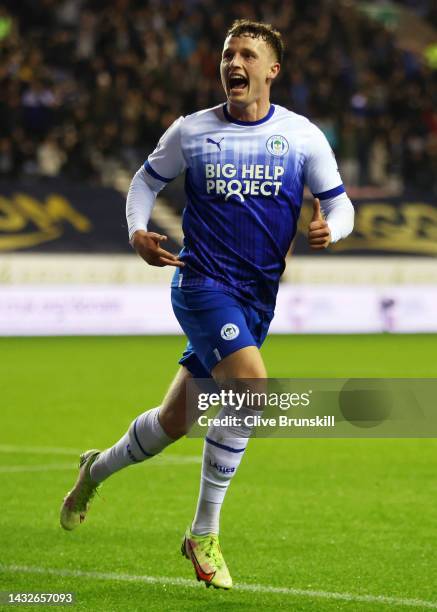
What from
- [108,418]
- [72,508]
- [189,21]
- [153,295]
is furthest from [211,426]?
[189,21]

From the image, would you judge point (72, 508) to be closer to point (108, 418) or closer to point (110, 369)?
point (108, 418)

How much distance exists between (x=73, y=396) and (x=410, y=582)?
324 inches

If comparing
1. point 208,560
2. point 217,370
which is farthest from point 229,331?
point 208,560

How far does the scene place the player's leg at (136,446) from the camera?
623 centimetres

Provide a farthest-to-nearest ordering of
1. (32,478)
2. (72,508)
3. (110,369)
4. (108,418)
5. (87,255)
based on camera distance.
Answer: (87,255) < (110,369) < (108,418) < (32,478) < (72,508)

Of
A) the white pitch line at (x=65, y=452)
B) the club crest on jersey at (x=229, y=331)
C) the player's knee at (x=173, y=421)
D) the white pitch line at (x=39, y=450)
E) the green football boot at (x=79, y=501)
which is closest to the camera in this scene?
the club crest on jersey at (x=229, y=331)

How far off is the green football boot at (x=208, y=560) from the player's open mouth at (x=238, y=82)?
6.46 feet

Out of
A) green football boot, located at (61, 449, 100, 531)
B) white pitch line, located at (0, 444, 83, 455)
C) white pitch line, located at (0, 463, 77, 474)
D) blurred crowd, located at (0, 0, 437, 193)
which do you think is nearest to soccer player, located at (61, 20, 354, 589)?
green football boot, located at (61, 449, 100, 531)

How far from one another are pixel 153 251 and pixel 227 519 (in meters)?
2.26

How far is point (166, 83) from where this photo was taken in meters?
25.0

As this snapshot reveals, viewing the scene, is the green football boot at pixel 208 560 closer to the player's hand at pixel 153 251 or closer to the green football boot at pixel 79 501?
the green football boot at pixel 79 501

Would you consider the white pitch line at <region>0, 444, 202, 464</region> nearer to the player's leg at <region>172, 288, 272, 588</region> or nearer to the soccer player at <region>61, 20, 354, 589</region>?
the soccer player at <region>61, 20, 354, 589</region>

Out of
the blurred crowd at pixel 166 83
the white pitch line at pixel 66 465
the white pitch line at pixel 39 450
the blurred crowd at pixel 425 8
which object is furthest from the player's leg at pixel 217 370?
the blurred crowd at pixel 425 8

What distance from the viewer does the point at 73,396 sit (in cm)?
1384
